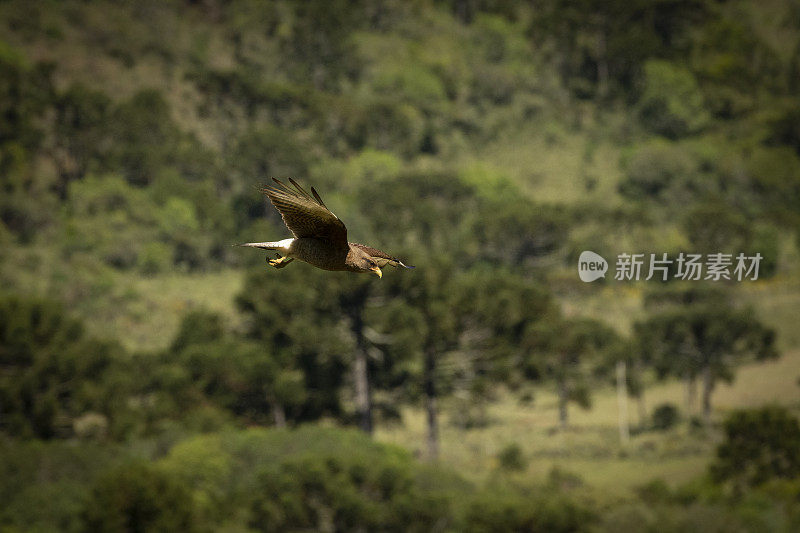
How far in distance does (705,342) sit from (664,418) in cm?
466

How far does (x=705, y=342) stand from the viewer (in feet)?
193

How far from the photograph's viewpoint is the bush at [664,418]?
2231 inches

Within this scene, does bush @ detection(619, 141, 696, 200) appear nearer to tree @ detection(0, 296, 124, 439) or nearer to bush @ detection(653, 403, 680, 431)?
bush @ detection(653, 403, 680, 431)

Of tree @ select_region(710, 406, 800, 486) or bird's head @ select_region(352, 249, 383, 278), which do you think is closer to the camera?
bird's head @ select_region(352, 249, 383, 278)

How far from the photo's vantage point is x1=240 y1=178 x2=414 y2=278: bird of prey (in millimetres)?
6586

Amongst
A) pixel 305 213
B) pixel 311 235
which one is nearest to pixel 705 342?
pixel 311 235

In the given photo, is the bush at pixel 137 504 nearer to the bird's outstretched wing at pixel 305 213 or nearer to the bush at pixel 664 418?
the bush at pixel 664 418

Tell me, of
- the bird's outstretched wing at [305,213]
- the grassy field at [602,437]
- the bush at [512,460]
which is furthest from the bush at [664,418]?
the bird's outstretched wing at [305,213]

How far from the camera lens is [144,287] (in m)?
78.7

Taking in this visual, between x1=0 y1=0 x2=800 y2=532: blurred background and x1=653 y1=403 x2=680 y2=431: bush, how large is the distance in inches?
Answer: 5.4

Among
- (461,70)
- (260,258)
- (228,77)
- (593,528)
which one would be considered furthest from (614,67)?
(593,528)

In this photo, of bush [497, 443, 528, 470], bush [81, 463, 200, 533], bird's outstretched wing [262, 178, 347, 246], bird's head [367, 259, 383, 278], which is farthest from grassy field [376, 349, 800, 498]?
bird's outstretched wing [262, 178, 347, 246]

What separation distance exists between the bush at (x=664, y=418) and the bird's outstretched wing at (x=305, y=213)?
5179 centimetres

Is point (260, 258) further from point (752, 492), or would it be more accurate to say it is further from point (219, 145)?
point (752, 492)
